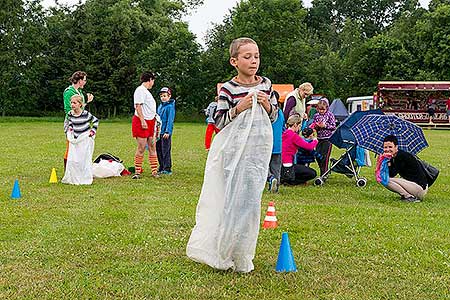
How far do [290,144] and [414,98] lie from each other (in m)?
32.6

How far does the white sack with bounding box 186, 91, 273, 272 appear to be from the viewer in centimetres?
480

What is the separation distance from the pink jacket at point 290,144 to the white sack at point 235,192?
5444 millimetres

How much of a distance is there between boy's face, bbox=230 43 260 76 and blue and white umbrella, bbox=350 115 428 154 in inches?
207

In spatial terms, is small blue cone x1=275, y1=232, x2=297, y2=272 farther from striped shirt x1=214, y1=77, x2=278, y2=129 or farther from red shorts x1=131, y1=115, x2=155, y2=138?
red shorts x1=131, y1=115, x2=155, y2=138

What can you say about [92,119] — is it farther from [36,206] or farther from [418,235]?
[418,235]

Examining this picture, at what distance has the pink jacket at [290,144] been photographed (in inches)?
408

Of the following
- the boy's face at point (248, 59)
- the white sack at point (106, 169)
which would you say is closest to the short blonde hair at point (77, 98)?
the white sack at point (106, 169)

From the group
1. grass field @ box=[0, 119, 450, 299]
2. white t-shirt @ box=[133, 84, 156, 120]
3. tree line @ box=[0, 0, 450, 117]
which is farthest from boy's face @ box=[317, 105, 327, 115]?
tree line @ box=[0, 0, 450, 117]

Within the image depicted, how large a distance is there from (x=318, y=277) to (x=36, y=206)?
4.48m

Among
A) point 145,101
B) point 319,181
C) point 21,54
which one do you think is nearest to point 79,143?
point 145,101

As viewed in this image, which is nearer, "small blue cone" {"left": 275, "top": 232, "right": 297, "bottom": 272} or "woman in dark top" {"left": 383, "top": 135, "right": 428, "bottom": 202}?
"small blue cone" {"left": 275, "top": 232, "right": 297, "bottom": 272}

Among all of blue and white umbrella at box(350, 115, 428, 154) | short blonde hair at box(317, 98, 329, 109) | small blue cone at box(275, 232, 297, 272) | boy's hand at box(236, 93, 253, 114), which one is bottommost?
small blue cone at box(275, 232, 297, 272)

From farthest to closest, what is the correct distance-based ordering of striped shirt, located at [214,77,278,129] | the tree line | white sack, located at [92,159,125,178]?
1. the tree line
2. white sack, located at [92,159,125,178]
3. striped shirt, located at [214,77,278,129]

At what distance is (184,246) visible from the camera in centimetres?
588
